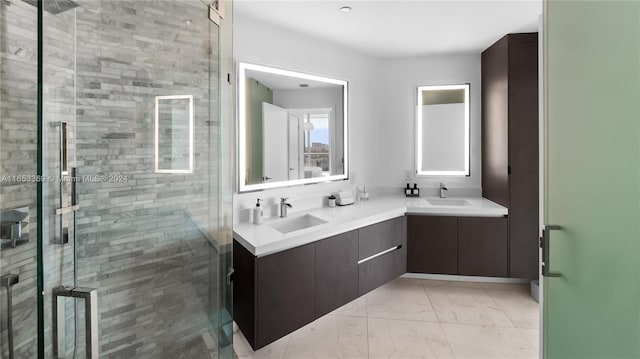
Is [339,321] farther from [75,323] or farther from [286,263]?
[75,323]

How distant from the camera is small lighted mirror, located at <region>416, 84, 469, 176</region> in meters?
3.50

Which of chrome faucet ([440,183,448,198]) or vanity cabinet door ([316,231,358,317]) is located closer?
vanity cabinet door ([316,231,358,317])

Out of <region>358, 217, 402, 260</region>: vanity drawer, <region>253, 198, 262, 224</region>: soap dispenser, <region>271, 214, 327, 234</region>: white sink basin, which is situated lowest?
<region>358, 217, 402, 260</region>: vanity drawer

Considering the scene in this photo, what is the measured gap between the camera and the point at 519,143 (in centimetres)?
290

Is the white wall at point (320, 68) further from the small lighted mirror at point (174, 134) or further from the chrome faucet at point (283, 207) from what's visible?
the small lighted mirror at point (174, 134)

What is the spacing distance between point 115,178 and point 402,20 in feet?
7.59

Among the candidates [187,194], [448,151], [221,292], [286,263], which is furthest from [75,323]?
[448,151]

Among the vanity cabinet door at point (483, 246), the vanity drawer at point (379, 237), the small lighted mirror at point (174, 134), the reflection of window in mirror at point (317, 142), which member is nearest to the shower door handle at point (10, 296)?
the small lighted mirror at point (174, 134)

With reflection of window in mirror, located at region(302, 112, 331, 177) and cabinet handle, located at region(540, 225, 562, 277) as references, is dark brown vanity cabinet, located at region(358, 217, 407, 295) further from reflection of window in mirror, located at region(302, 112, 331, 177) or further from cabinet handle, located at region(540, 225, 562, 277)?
cabinet handle, located at region(540, 225, 562, 277)

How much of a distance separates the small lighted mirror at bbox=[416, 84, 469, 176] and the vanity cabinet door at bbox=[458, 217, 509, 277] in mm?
717

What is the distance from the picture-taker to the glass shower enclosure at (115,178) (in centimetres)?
87

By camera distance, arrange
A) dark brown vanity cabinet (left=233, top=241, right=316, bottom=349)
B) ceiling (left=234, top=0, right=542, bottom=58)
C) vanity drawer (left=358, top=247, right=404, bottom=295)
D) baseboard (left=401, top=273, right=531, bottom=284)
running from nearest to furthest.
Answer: dark brown vanity cabinet (left=233, top=241, right=316, bottom=349) < ceiling (left=234, top=0, right=542, bottom=58) < vanity drawer (left=358, top=247, right=404, bottom=295) < baseboard (left=401, top=273, right=531, bottom=284)

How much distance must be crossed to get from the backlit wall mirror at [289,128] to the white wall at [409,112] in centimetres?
61

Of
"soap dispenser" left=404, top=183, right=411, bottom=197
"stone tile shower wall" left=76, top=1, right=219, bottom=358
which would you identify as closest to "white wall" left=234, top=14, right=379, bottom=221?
"soap dispenser" left=404, top=183, right=411, bottom=197
